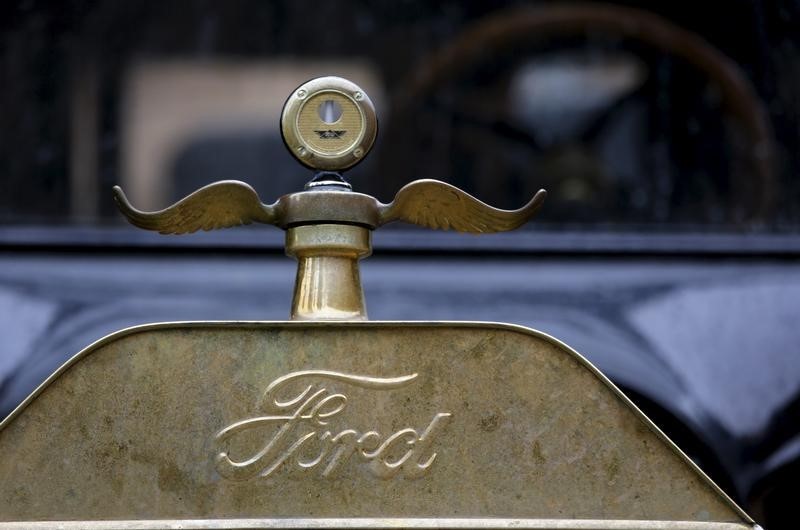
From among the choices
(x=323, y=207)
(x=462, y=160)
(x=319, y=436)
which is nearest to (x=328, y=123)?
(x=323, y=207)

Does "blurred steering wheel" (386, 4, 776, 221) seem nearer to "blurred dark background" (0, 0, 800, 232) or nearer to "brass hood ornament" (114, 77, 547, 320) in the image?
"blurred dark background" (0, 0, 800, 232)

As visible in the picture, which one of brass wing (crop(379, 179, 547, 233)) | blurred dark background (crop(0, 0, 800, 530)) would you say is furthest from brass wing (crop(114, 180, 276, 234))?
blurred dark background (crop(0, 0, 800, 530))

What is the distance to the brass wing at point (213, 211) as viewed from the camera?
44.4 inches

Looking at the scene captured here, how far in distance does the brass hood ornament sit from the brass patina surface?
0.31 feet

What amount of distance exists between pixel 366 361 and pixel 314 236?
0.46 feet

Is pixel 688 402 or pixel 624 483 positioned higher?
pixel 688 402

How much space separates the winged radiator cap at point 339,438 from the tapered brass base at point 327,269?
0.08m

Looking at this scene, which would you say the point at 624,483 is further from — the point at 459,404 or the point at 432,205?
the point at 432,205

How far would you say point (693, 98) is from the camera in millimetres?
1806

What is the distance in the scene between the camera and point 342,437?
104cm

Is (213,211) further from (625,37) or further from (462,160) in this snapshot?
(625,37)

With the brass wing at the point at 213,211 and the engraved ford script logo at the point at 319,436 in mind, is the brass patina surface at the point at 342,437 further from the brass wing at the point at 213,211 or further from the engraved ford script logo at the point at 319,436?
the brass wing at the point at 213,211

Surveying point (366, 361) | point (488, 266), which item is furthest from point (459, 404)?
point (488, 266)

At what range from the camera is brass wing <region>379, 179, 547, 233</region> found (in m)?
1.15
